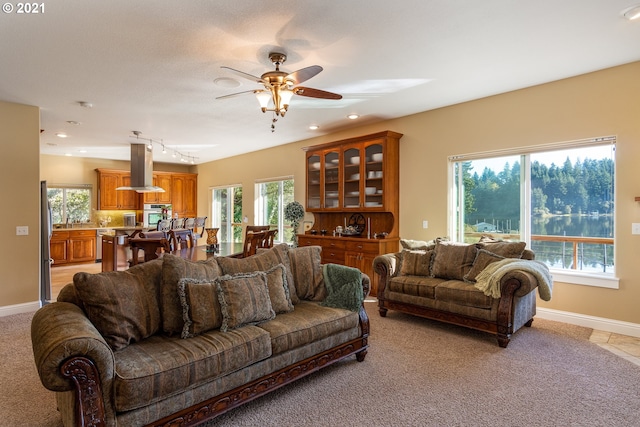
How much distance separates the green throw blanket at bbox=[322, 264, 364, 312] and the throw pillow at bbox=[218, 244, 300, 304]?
308mm

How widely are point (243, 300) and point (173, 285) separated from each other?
486 millimetres

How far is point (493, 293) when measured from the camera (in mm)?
3340

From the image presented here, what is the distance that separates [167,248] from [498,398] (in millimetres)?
3308

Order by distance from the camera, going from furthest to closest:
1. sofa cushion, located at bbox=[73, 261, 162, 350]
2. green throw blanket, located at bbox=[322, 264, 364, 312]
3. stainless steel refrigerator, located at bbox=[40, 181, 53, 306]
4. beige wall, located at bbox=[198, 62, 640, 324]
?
stainless steel refrigerator, located at bbox=[40, 181, 53, 306] → beige wall, located at bbox=[198, 62, 640, 324] → green throw blanket, located at bbox=[322, 264, 364, 312] → sofa cushion, located at bbox=[73, 261, 162, 350]

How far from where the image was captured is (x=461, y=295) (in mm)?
3582

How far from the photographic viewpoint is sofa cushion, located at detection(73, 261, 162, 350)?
6.86 ft

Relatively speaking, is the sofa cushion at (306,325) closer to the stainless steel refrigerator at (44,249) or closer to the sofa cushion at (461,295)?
the sofa cushion at (461,295)

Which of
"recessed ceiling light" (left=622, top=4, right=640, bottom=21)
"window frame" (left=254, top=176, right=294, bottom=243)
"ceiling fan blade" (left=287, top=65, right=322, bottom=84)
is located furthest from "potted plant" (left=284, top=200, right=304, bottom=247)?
"recessed ceiling light" (left=622, top=4, right=640, bottom=21)

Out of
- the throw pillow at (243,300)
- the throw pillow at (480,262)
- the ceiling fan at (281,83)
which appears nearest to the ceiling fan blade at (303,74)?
the ceiling fan at (281,83)

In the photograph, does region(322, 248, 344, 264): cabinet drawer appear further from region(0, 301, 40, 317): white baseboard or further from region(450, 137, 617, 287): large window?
region(0, 301, 40, 317): white baseboard

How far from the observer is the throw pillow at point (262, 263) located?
2.81 meters

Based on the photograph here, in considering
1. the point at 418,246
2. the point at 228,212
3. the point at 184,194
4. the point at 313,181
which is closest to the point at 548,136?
the point at 418,246

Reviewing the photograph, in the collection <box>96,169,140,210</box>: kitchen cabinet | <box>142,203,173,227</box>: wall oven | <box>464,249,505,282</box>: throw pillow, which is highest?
<box>96,169,140,210</box>: kitchen cabinet

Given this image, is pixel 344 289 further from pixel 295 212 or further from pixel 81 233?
pixel 81 233
